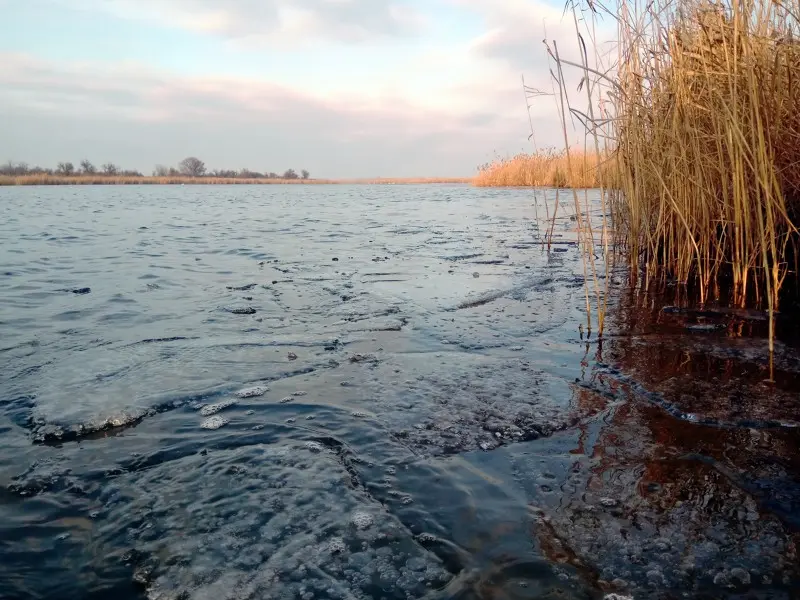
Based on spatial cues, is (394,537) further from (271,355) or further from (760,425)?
(271,355)

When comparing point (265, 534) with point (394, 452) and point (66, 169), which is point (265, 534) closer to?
point (394, 452)

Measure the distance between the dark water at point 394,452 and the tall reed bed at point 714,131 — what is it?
533 millimetres

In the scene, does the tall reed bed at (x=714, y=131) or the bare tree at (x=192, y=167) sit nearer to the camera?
the tall reed bed at (x=714, y=131)

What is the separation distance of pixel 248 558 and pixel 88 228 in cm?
1029

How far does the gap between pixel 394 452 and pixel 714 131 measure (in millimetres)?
2950

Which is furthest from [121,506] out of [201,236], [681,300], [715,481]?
[201,236]

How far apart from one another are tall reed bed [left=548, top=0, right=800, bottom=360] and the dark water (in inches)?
21.0

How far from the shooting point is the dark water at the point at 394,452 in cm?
129

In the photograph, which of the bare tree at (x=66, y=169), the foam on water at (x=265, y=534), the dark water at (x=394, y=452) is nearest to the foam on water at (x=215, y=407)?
the dark water at (x=394, y=452)

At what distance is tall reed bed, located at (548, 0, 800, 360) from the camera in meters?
2.70

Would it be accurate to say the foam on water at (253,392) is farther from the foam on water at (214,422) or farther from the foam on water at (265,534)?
the foam on water at (265,534)

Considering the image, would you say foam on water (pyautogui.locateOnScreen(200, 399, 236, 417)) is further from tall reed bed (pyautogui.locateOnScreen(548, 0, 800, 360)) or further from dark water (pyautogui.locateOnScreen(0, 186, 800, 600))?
tall reed bed (pyautogui.locateOnScreen(548, 0, 800, 360))

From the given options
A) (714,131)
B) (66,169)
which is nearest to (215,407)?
(714,131)

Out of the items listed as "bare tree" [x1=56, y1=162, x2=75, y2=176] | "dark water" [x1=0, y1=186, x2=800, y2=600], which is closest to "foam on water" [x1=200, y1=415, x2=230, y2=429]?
"dark water" [x1=0, y1=186, x2=800, y2=600]
